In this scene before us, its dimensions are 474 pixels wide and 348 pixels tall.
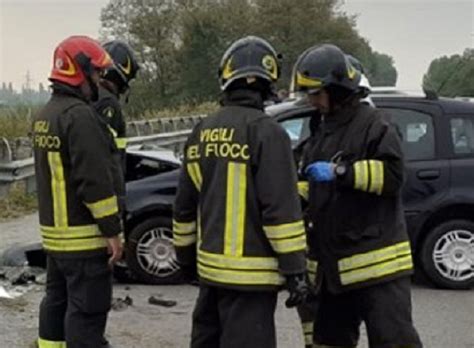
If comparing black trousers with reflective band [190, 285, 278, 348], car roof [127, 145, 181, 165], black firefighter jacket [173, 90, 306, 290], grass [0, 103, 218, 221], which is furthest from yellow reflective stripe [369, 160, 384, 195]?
grass [0, 103, 218, 221]

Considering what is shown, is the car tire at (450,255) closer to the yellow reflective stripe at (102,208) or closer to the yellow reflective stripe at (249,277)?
the yellow reflective stripe at (102,208)

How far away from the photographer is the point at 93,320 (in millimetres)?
4969

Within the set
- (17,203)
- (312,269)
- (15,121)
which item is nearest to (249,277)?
(312,269)

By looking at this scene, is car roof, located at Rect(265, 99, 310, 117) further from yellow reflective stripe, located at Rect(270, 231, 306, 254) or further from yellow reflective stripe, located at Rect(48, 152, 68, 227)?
yellow reflective stripe, located at Rect(270, 231, 306, 254)

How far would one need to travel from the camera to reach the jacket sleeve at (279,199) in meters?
3.76

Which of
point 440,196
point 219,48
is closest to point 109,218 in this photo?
point 440,196

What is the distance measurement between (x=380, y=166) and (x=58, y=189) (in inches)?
70.8

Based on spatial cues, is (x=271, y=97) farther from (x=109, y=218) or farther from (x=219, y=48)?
(x=219, y=48)

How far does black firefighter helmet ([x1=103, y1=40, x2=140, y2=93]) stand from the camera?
645cm

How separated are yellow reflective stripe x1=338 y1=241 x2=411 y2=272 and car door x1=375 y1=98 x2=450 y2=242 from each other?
3.72 metres

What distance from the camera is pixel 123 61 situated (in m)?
6.62

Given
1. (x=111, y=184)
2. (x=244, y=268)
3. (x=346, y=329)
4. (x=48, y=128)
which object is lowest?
(x=346, y=329)

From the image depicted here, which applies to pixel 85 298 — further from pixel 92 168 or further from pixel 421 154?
pixel 421 154

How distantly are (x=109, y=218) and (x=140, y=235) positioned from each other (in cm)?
325
